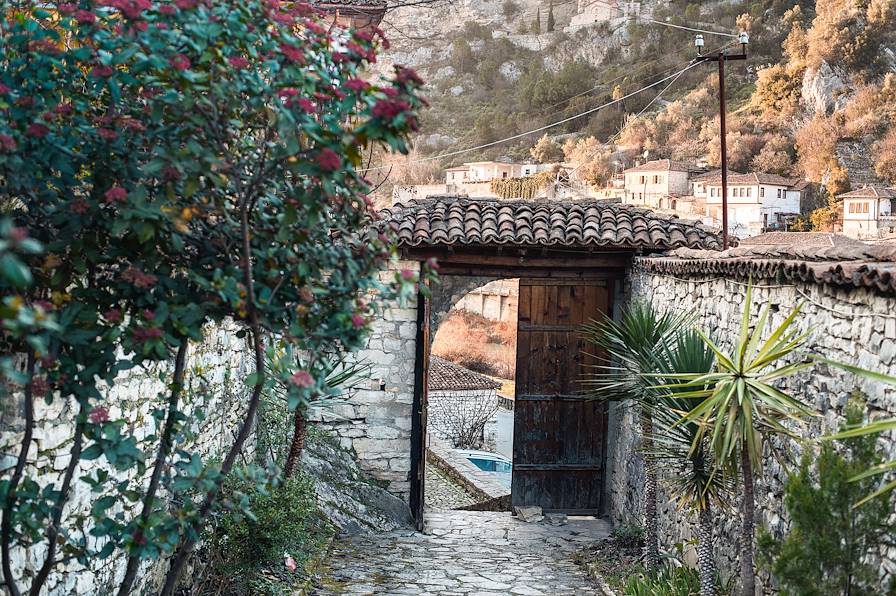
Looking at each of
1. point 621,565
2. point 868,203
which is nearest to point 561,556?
point 621,565

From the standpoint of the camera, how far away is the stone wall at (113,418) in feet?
11.0

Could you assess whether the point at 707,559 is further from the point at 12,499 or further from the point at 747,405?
the point at 12,499

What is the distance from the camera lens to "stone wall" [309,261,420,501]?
8539mm

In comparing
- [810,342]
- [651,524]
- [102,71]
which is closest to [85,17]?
[102,71]

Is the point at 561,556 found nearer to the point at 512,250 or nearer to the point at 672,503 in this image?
the point at 672,503

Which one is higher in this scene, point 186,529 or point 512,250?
point 512,250

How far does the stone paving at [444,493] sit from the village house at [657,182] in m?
23.6

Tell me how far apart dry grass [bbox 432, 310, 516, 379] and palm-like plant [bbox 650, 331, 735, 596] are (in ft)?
87.0

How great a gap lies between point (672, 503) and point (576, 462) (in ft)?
7.53

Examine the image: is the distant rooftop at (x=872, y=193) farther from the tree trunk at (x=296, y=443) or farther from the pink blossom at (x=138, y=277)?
the pink blossom at (x=138, y=277)

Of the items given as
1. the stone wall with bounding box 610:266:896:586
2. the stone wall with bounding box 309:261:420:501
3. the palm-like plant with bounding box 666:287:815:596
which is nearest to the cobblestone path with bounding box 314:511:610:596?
the stone wall with bounding box 309:261:420:501

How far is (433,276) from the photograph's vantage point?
3.09 m

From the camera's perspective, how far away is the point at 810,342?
4473mm

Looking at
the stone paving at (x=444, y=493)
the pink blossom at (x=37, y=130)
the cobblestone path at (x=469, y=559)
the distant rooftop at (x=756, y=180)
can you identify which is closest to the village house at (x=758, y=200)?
the distant rooftop at (x=756, y=180)
